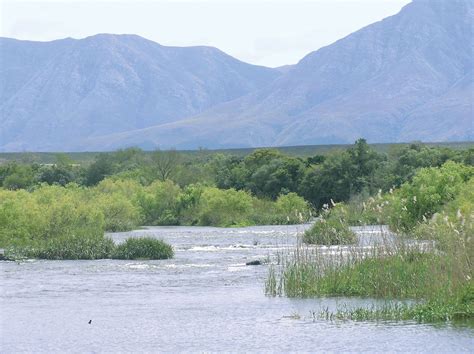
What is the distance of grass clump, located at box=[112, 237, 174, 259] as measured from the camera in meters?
61.9

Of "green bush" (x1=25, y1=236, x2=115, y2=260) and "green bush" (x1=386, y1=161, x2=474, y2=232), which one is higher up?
"green bush" (x1=386, y1=161, x2=474, y2=232)

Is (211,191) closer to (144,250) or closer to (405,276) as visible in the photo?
(144,250)

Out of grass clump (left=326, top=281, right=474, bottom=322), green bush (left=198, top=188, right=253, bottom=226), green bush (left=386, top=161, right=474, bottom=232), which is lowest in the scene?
green bush (left=198, top=188, right=253, bottom=226)

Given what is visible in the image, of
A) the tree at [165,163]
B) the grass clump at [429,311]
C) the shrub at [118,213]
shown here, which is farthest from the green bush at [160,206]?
Result: the grass clump at [429,311]

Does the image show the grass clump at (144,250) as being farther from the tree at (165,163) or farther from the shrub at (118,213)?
the tree at (165,163)

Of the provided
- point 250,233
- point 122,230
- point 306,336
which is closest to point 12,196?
point 122,230

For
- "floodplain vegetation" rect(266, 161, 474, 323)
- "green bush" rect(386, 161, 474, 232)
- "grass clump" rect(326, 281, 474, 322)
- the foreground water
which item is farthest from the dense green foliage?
"grass clump" rect(326, 281, 474, 322)

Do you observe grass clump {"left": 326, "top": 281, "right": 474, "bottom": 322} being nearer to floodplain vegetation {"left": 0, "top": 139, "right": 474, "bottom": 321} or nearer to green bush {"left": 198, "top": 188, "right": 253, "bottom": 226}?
floodplain vegetation {"left": 0, "top": 139, "right": 474, "bottom": 321}

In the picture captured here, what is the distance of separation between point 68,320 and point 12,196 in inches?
2007

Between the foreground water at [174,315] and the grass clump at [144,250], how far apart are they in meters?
3.03

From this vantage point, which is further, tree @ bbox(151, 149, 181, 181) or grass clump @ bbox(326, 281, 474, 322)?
tree @ bbox(151, 149, 181, 181)

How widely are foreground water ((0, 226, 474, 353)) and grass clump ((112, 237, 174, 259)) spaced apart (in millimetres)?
3031

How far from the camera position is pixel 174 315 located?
3916 centimetres

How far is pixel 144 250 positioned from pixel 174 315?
2353 cm
